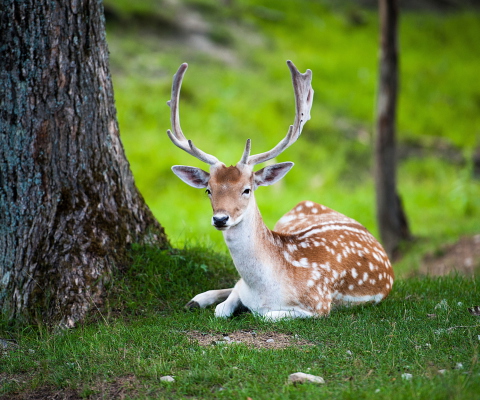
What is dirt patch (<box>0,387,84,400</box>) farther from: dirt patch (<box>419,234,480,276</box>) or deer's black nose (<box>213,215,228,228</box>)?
dirt patch (<box>419,234,480,276</box>)

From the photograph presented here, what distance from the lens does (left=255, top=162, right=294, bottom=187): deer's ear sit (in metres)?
5.43

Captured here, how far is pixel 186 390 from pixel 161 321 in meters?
1.35

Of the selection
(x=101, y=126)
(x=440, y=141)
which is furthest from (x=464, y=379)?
(x=440, y=141)

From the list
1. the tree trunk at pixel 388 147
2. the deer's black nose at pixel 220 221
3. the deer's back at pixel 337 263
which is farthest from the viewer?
the tree trunk at pixel 388 147

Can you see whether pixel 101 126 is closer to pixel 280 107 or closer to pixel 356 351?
pixel 356 351

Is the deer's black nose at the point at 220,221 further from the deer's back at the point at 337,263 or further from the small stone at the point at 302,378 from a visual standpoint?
A: the small stone at the point at 302,378

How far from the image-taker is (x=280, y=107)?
15.4 m

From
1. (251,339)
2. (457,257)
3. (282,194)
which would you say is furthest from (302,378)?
(282,194)

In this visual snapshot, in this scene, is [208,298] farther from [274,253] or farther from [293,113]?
[293,113]

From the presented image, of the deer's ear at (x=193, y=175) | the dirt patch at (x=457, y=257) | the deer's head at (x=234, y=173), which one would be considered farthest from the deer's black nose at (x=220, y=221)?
the dirt patch at (x=457, y=257)

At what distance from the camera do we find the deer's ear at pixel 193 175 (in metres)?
5.40

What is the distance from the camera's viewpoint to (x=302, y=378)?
395 centimetres

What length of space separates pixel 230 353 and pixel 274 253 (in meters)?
1.24

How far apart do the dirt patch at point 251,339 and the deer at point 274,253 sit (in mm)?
365
